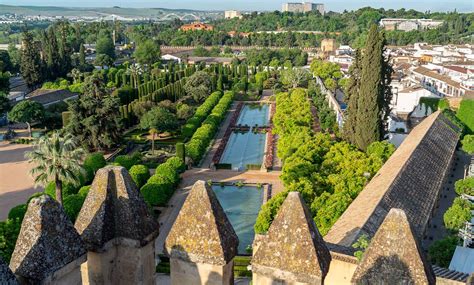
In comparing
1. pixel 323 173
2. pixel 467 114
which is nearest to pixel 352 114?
pixel 323 173

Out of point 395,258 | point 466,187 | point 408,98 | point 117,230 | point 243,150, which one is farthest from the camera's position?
point 408,98

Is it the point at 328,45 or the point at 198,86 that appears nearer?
the point at 198,86

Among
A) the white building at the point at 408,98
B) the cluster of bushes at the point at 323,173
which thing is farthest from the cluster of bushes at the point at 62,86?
the white building at the point at 408,98

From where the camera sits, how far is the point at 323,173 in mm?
29031

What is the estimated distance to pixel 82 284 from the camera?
7059 millimetres

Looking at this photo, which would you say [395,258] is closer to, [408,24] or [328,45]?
[328,45]

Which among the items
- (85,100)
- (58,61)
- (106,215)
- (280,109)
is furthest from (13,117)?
(106,215)

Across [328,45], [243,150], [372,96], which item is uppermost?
[328,45]

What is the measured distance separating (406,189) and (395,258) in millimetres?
18700

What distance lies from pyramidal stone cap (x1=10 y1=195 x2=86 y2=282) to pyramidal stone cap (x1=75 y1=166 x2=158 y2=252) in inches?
24.0

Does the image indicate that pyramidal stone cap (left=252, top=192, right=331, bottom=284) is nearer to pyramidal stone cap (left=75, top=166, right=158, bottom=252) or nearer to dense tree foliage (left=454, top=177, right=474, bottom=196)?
pyramidal stone cap (left=75, top=166, right=158, bottom=252)

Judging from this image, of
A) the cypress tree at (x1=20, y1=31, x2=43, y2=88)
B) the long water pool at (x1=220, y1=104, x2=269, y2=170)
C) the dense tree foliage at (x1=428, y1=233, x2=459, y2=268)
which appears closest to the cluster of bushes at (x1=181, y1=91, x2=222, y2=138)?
the long water pool at (x1=220, y1=104, x2=269, y2=170)

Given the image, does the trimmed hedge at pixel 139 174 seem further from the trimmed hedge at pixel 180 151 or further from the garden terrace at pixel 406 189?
the garden terrace at pixel 406 189

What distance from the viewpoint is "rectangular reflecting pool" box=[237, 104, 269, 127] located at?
59.6 metres
